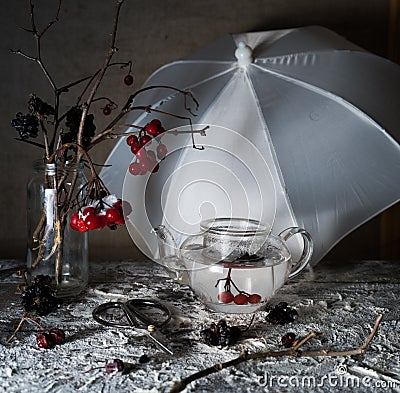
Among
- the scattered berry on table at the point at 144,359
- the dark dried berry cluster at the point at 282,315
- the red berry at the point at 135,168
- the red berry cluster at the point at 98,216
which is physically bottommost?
the scattered berry on table at the point at 144,359

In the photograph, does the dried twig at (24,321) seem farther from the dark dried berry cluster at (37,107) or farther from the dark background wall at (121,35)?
the dark background wall at (121,35)

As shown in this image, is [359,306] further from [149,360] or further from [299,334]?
[149,360]

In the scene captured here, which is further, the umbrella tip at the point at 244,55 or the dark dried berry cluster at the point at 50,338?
the umbrella tip at the point at 244,55

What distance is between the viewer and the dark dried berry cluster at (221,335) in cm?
89

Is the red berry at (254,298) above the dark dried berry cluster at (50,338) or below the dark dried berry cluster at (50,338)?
above

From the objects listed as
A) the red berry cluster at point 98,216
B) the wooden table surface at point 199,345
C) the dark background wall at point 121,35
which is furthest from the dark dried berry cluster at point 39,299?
the dark background wall at point 121,35

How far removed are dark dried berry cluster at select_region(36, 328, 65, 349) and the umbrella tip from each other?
64cm

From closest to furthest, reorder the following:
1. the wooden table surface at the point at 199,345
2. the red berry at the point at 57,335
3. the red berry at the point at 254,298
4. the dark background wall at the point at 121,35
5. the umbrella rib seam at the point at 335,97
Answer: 1. the wooden table surface at the point at 199,345
2. the red berry at the point at 57,335
3. the red berry at the point at 254,298
4. the umbrella rib seam at the point at 335,97
5. the dark background wall at the point at 121,35

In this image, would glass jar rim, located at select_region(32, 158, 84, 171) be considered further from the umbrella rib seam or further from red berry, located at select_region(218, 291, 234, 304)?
the umbrella rib seam

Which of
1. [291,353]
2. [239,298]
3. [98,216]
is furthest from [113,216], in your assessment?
[291,353]

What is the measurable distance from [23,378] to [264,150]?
608 millimetres

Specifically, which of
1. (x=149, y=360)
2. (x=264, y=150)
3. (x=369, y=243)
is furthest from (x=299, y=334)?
(x=369, y=243)

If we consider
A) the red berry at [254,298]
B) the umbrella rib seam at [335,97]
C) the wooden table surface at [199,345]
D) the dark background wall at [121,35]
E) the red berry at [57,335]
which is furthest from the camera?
the dark background wall at [121,35]

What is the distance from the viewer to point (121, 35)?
1452 mm
